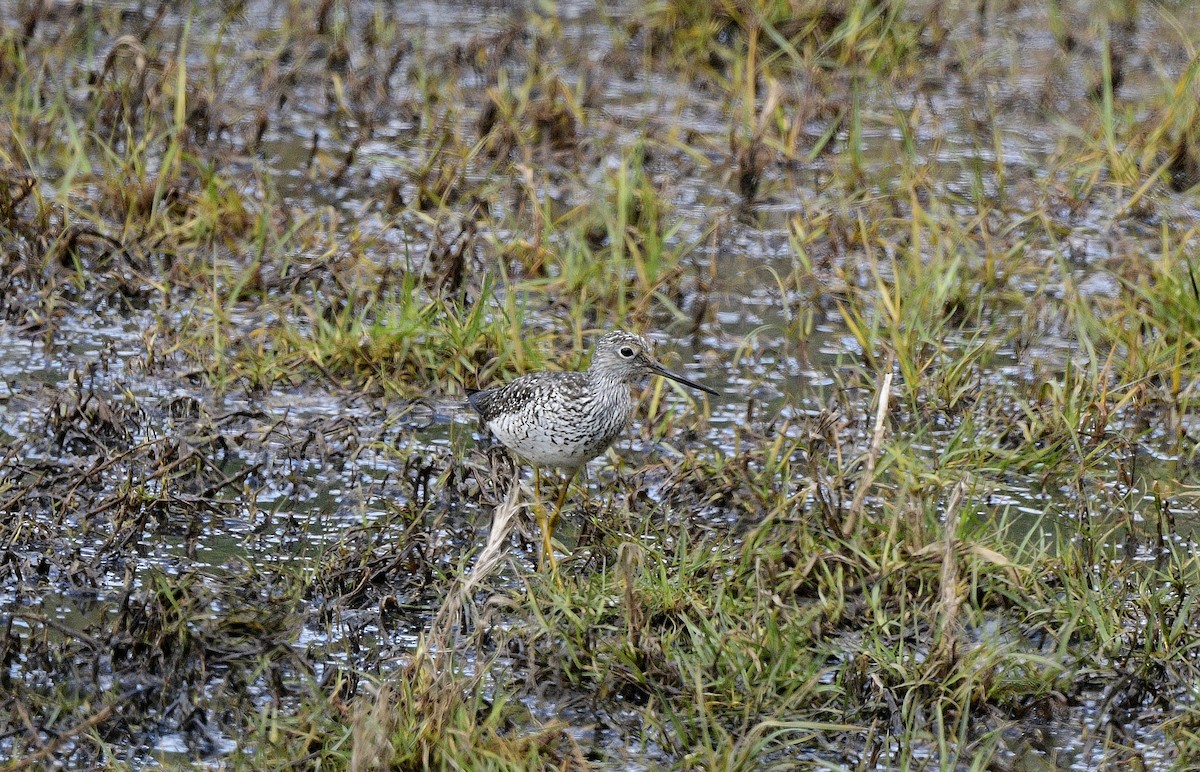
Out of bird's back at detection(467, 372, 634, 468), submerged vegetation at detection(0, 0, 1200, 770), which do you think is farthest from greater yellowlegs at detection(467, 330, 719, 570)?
submerged vegetation at detection(0, 0, 1200, 770)

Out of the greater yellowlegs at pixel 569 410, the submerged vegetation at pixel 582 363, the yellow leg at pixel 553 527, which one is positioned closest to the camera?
the submerged vegetation at pixel 582 363

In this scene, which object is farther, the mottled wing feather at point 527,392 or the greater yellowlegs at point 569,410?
the mottled wing feather at point 527,392

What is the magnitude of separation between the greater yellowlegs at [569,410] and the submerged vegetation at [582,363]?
0.19 metres

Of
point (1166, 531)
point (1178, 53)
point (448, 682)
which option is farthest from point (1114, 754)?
point (1178, 53)

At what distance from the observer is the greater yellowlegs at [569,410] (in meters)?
5.73

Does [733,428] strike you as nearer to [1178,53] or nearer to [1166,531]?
[1166,531]

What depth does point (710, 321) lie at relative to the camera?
7.66 m

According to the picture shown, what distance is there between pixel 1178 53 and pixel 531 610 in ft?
24.7

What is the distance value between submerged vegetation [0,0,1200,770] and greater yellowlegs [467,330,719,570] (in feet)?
0.63

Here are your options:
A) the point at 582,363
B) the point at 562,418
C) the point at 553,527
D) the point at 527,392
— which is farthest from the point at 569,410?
the point at 582,363

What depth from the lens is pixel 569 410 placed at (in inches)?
226

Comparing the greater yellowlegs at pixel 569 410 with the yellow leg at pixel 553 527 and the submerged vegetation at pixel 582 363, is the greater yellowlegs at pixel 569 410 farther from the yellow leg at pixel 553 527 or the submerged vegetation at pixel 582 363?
the submerged vegetation at pixel 582 363

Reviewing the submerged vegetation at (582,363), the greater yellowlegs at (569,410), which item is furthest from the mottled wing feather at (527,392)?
the submerged vegetation at (582,363)

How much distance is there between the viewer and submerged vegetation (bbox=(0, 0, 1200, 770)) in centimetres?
481
